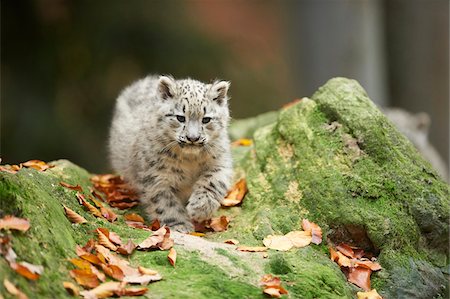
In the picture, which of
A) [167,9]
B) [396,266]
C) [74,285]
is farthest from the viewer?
[167,9]

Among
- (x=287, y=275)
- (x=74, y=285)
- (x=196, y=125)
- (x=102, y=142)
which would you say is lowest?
(x=102, y=142)

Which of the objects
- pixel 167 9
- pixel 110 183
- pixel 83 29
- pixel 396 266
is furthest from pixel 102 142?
pixel 396 266

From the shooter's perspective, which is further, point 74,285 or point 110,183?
point 110,183

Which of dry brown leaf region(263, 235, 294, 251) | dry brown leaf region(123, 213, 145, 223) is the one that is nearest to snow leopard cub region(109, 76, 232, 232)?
dry brown leaf region(123, 213, 145, 223)

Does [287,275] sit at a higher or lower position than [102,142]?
higher

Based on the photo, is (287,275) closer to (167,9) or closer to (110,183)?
(110,183)

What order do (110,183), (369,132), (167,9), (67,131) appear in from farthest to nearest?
(167,9)
(67,131)
(110,183)
(369,132)

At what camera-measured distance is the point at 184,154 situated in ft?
23.1

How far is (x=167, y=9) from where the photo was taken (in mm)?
16859

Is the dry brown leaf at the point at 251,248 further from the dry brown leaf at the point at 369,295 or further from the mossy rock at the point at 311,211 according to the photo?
the dry brown leaf at the point at 369,295

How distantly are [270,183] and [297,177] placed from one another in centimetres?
30

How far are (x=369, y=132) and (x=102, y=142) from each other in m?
9.47

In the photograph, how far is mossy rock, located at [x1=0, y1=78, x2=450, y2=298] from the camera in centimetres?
527

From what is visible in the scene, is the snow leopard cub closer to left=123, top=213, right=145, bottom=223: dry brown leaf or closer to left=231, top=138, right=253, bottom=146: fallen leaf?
left=123, top=213, right=145, bottom=223: dry brown leaf
